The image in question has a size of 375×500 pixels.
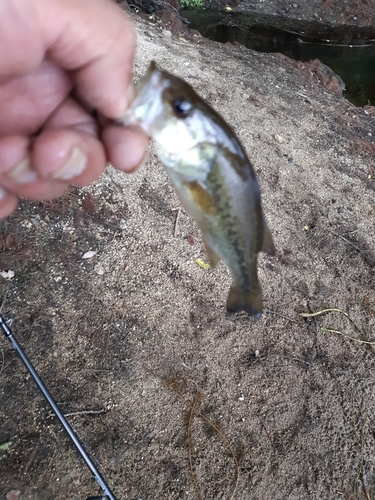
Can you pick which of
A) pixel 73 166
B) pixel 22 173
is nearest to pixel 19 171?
pixel 22 173

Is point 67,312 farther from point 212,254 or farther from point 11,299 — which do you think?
point 212,254

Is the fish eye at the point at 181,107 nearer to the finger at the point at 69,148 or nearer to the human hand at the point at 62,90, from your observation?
the human hand at the point at 62,90

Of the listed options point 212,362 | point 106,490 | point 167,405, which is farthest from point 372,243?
point 106,490

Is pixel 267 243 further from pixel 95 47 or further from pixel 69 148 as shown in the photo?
pixel 95 47

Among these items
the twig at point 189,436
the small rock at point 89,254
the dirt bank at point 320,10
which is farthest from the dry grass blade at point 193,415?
the dirt bank at point 320,10

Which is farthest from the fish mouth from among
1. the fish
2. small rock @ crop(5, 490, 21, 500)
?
small rock @ crop(5, 490, 21, 500)

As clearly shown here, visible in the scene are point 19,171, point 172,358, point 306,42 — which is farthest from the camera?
point 306,42
